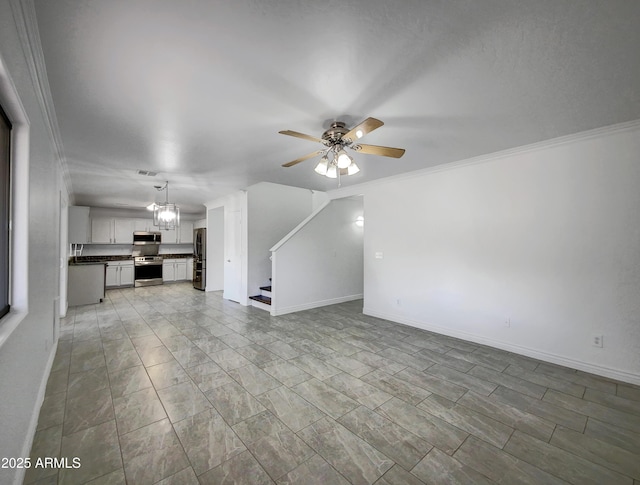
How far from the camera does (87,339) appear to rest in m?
3.87

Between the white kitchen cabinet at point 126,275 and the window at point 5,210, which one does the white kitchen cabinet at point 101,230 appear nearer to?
the white kitchen cabinet at point 126,275

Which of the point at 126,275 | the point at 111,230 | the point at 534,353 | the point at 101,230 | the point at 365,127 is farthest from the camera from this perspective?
the point at 126,275

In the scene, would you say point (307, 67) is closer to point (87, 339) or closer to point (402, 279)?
point (402, 279)

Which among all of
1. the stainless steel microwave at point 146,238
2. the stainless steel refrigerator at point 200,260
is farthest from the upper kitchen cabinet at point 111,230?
the stainless steel refrigerator at point 200,260

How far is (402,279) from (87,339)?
4.86m

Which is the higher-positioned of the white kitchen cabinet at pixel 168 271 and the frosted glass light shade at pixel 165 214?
the frosted glass light shade at pixel 165 214

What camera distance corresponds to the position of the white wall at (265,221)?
592 cm

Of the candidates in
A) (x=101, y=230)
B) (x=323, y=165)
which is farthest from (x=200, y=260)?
(x=323, y=165)

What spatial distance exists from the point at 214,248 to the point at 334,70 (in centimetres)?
680

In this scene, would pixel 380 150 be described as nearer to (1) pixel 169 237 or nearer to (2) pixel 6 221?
(2) pixel 6 221

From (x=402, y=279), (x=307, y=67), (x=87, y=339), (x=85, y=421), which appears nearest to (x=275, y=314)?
(x=402, y=279)

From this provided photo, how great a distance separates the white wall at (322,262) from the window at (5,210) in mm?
3699

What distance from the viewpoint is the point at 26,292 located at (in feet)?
5.40

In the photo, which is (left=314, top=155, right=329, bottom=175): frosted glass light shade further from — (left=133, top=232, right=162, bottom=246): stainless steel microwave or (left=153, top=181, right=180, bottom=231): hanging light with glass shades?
(left=133, top=232, right=162, bottom=246): stainless steel microwave
